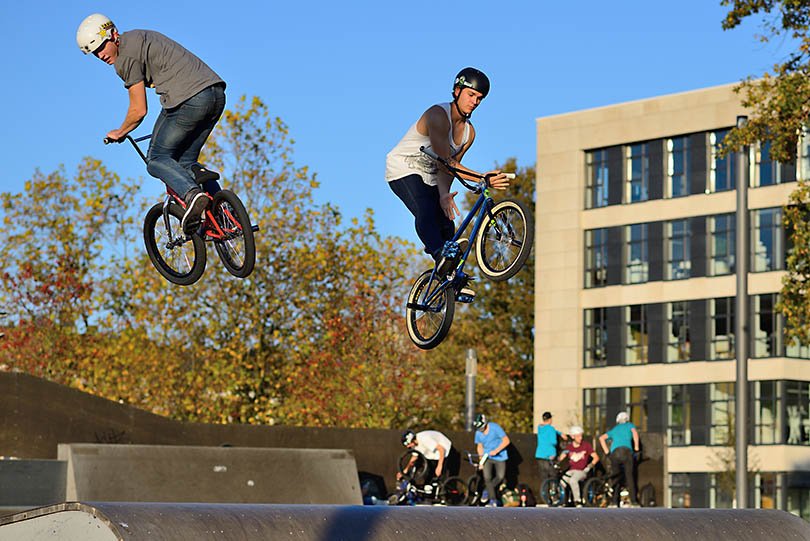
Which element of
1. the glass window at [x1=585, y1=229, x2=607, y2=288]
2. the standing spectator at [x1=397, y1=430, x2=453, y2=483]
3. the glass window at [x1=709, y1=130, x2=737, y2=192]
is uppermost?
the glass window at [x1=709, y1=130, x2=737, y2=192]

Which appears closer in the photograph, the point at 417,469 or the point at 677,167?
the point at 417,469

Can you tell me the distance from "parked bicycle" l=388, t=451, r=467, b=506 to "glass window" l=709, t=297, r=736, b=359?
109ft

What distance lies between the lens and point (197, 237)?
1020cm

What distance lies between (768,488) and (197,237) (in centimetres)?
5070

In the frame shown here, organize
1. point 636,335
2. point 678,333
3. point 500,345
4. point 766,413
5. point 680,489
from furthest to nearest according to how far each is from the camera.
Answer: point 500,345 → point 636,335 → point 678,333 → point 680,489 → point 766,413

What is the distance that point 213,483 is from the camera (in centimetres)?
2164

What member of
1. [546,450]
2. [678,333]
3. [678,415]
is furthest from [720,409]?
[546,450]

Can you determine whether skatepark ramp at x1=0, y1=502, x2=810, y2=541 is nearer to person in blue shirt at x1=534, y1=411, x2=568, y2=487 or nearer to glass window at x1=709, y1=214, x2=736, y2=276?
person in blue shirt at x1=534, y1=411, x2=568, y2=487

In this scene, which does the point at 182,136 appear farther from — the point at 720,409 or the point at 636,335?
the point at 636,335

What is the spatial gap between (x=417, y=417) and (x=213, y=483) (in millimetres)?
25355

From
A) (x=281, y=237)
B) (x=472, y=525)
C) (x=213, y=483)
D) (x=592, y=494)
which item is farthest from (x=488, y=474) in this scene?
(x=472, y=525)

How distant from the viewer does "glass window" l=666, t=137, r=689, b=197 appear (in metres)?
61.6

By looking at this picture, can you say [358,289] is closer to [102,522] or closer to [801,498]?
[801,498]

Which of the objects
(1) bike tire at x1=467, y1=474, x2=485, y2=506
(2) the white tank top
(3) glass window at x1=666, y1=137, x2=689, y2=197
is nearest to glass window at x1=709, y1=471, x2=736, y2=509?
(3) glass window at x1=666, y1=137, x2=689, y2=197
